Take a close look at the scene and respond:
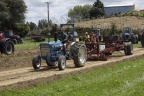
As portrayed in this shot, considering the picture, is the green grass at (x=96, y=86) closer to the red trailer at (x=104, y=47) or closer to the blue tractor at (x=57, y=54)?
the blue tractor at (x=57, y=54)

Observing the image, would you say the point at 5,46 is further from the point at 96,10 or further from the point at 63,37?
the point at 96,10

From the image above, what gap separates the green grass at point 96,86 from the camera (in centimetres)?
967

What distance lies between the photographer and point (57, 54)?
615 inches

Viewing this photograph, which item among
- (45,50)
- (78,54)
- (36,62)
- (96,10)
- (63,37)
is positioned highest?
(96,10)

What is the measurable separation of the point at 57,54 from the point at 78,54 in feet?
3.25

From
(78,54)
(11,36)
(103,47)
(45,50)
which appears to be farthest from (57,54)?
(11,36)

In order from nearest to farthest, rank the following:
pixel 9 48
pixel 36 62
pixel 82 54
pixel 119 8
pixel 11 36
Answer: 1. pixel 36 62
2. pixel 82 54
3. pixel 9 48
4. pixel 11 36
5. pixel 119 8

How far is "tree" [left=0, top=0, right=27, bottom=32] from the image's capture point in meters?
55.9

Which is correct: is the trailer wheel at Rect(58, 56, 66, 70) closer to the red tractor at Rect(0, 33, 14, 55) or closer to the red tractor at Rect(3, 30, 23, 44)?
the red tractor at Rect(0, 33, 14, 55)

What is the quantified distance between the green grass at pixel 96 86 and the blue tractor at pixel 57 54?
2426 millimetres

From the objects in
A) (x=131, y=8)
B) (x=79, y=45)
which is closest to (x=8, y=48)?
(x=79, y=45)

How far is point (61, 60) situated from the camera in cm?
1506

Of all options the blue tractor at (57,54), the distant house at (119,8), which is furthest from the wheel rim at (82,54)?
the distant house at (119,8)

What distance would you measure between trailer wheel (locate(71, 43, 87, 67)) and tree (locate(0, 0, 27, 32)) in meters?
40.1
